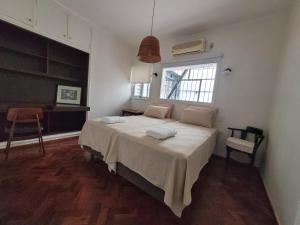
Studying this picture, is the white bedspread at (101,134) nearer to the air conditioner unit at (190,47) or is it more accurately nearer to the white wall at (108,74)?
the white wall at (108,74)

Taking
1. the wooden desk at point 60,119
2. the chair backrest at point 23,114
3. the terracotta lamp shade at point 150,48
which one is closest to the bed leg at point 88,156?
the chair backrest at point 23,114

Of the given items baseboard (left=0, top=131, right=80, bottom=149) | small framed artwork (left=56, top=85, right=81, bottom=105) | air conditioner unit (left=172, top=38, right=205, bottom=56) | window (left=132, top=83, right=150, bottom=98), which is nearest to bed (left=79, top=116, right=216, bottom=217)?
baseboard (left=0, top=131, right=80, bottom=149)

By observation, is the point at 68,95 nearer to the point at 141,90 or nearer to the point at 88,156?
the point at 88,156

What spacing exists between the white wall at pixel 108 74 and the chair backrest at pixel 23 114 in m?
1.34

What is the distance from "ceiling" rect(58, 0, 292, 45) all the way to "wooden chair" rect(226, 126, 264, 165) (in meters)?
2.02

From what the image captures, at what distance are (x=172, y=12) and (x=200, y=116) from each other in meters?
2.03

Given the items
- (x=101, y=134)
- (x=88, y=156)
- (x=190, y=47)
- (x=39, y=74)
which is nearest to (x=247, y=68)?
(x=190, y=47)

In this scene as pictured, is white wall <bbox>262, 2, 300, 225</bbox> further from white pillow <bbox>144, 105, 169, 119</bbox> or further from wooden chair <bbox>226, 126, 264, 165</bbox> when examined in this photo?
white pillow <bbox>144, 105, 169, 119</bbox>

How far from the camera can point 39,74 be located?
2.73 m

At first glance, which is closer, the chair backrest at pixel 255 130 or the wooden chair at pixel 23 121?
the wooden chair at pixel 23 121

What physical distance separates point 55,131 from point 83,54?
1917mm

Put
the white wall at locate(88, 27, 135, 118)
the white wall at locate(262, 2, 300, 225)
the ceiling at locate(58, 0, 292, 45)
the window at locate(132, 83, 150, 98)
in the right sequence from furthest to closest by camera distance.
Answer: the window at locate(132, 83, 150, 98) < the white wall at locate(88, 27, 135, 118) < the ceiling at locate(58, 0, 292, 45) < the white wall at locate(262, 2, 300, 225)

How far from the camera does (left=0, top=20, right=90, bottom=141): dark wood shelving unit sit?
252cm

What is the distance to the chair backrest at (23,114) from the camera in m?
2.04
